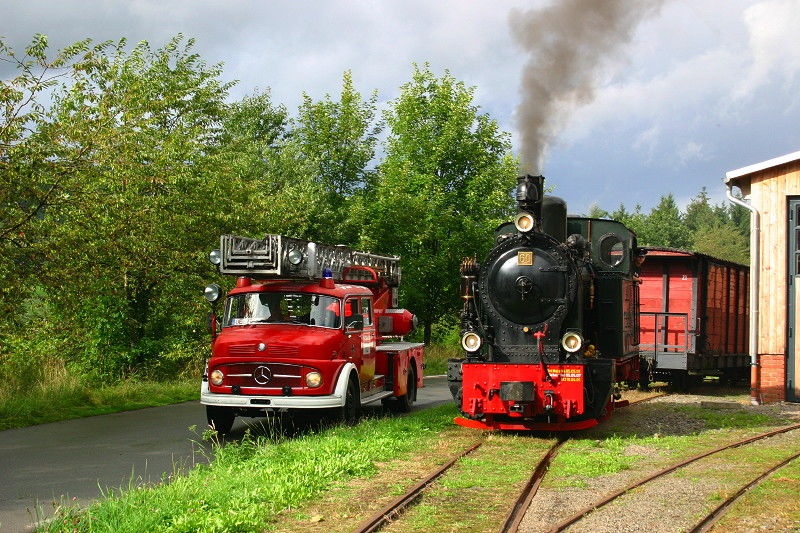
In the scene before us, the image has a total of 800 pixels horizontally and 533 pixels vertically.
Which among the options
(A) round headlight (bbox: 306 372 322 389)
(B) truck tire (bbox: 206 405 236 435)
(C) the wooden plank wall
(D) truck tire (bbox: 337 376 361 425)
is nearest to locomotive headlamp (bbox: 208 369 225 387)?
(B) truck tire (bbox: 206 405 236 435)

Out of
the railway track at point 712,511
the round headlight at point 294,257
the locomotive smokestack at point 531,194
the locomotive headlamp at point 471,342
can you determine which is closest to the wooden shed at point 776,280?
the railway track at point 712,511

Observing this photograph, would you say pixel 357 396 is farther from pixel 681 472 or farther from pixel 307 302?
pixel 681 472

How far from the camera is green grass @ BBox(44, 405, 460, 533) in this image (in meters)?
6.64

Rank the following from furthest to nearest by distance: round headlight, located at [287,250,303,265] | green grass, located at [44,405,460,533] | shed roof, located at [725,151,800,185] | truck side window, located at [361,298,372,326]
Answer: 1. shed roof, located at [725,151,800,185]
2. truck side window, located at [361,298,372,326]
3. round headlight, located at [287,250,303,265]
4. green grass, located at [44,405,460,533]

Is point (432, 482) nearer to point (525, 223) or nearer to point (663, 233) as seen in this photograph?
point (525, 223)

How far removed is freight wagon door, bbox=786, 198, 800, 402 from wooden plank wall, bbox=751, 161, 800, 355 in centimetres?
12

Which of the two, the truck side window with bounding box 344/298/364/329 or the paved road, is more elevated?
the truck side window with bounding box 344/298/364/329

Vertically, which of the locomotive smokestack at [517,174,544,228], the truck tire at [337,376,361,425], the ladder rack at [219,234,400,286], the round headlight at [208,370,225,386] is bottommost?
the truck tire at [337,376,361,425]

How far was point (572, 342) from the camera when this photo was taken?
11.4 m

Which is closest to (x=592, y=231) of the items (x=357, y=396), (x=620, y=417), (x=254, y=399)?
(x=620, y=417)

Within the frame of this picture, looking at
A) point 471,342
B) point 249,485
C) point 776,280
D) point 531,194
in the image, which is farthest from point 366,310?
point 776,280

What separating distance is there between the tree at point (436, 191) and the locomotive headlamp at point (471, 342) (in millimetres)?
15674

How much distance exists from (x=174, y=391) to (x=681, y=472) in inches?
431

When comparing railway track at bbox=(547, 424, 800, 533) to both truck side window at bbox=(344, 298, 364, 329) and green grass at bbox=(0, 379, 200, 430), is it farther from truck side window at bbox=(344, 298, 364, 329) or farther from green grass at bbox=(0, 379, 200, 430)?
green grass at bbox=(0, 379, 200, 430)
